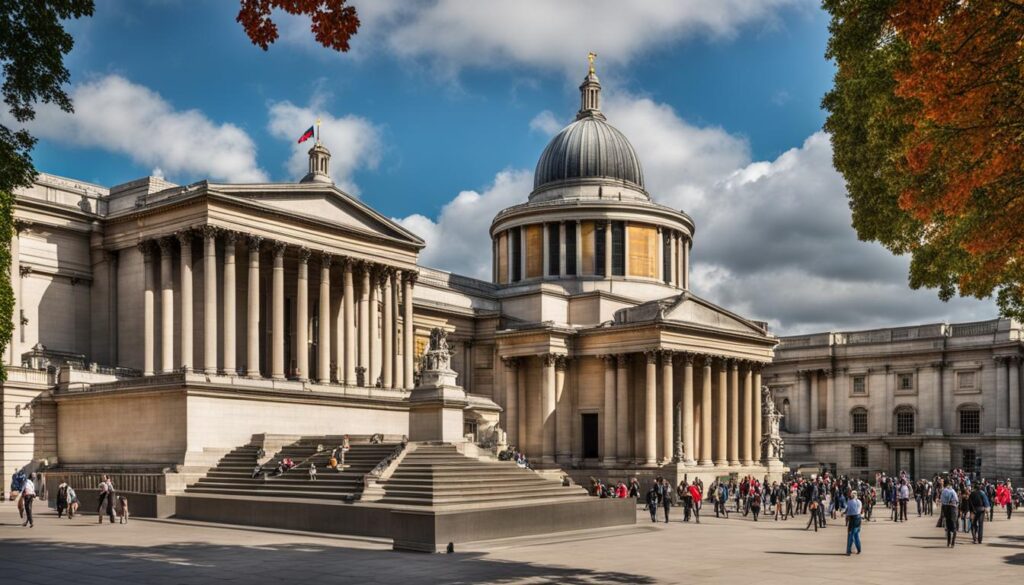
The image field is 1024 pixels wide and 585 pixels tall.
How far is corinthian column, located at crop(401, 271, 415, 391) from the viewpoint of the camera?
6244 centimetres

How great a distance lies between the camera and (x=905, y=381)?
90.8m

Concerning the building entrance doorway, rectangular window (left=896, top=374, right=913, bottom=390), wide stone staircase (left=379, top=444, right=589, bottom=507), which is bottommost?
the building entrance doorway

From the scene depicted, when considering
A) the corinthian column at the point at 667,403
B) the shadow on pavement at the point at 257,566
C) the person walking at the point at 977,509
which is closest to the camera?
the shadow on pavement at the point at 257,566

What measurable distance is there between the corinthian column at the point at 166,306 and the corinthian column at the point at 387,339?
12790 mm

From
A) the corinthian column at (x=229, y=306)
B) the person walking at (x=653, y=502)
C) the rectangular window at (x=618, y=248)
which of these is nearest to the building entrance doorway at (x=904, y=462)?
the rectangular window at (x=618, y=248)

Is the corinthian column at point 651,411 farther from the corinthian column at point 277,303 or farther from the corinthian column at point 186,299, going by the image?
the corinthian column at point 186,299

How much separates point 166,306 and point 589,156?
4365cm

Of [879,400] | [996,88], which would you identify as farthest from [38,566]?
[879,400]

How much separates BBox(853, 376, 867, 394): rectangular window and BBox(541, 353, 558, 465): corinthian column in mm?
36938

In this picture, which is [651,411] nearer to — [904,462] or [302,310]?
[302,310]

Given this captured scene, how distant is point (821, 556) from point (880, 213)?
963cm

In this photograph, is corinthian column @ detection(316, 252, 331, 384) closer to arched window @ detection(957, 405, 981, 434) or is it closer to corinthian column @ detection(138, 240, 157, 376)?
corinthian column @ detection(138, 240, 157, 376)

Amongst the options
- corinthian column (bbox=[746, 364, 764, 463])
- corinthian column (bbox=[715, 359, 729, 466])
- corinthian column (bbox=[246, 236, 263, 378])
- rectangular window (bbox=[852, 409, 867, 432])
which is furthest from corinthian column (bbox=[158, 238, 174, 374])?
rectangular window (bbox=[852, 409, 867, 432])

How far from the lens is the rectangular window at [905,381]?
90.4 meters
